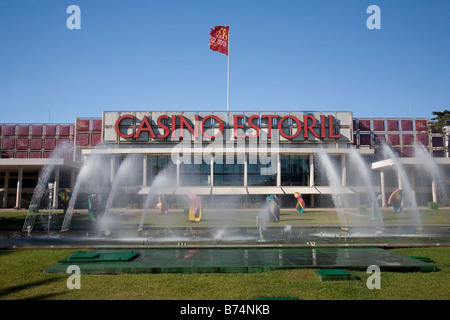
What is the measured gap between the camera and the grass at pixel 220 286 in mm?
7910

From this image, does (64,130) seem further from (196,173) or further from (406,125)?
(406,125)

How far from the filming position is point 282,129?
5656 cm

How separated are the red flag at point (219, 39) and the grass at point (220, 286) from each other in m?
52.5

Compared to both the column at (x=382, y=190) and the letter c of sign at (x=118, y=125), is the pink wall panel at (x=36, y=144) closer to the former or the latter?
the letter c of sign at (x=118, y=125)

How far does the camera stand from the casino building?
50.0m

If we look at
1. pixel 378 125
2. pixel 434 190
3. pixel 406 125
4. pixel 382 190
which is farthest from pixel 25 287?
pixel 406 125

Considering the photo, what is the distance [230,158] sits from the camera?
173 ft

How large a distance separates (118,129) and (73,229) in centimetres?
3484

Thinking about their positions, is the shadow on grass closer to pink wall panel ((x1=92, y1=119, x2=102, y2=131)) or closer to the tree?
pink wall panel ((x1=92, y1=119, x2=102, y2=131))

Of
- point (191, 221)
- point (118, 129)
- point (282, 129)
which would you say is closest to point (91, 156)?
point (118, 129)

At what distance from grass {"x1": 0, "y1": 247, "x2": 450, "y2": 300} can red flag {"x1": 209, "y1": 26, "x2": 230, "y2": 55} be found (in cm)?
5247

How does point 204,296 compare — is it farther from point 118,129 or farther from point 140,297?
point 118,129

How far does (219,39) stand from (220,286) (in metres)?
54.6

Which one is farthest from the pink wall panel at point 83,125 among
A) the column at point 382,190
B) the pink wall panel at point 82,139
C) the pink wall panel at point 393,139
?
the pink wall panel at point 393,139
